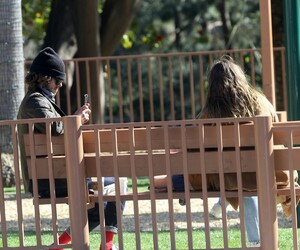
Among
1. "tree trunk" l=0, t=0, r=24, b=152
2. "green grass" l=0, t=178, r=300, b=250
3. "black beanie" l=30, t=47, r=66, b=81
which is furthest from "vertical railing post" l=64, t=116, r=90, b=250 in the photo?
"tree trunk" l=0, t=0, r=24, b=152

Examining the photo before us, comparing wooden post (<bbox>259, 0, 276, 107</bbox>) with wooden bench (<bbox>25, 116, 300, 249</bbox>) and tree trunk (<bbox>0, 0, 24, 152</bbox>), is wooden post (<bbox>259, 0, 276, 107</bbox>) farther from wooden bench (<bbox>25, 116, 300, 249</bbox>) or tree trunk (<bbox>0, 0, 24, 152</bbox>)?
tree trunk (<bbox>0, 0, 24, 152</bbox>)


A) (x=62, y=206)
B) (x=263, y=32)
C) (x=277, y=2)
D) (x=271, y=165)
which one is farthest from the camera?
(x=277, y=2)

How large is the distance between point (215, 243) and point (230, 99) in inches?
62.7

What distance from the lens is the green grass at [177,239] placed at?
8.29m

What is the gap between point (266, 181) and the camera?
6766 mm

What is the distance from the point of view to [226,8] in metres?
33.3

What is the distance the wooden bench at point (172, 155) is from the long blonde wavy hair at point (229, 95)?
263mm

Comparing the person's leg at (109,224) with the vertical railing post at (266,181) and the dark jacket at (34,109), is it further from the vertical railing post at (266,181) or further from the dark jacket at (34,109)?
the vertical railing post at (266,181)

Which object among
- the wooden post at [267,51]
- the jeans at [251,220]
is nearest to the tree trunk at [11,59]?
the wooden post at [267,51]

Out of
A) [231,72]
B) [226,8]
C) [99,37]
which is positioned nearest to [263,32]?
[231,72]

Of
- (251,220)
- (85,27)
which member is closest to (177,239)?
(251,220)

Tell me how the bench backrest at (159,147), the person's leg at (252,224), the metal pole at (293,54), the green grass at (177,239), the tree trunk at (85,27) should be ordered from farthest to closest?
the tree trunk at (85,27)
the metal pole at (293,54)
the green grass at (177,239)
the person's leg at (252,224)
the bench backrest at (159,147)

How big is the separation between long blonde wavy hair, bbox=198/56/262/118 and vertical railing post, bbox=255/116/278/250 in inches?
23.7

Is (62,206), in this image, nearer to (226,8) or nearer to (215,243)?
(215,243)
